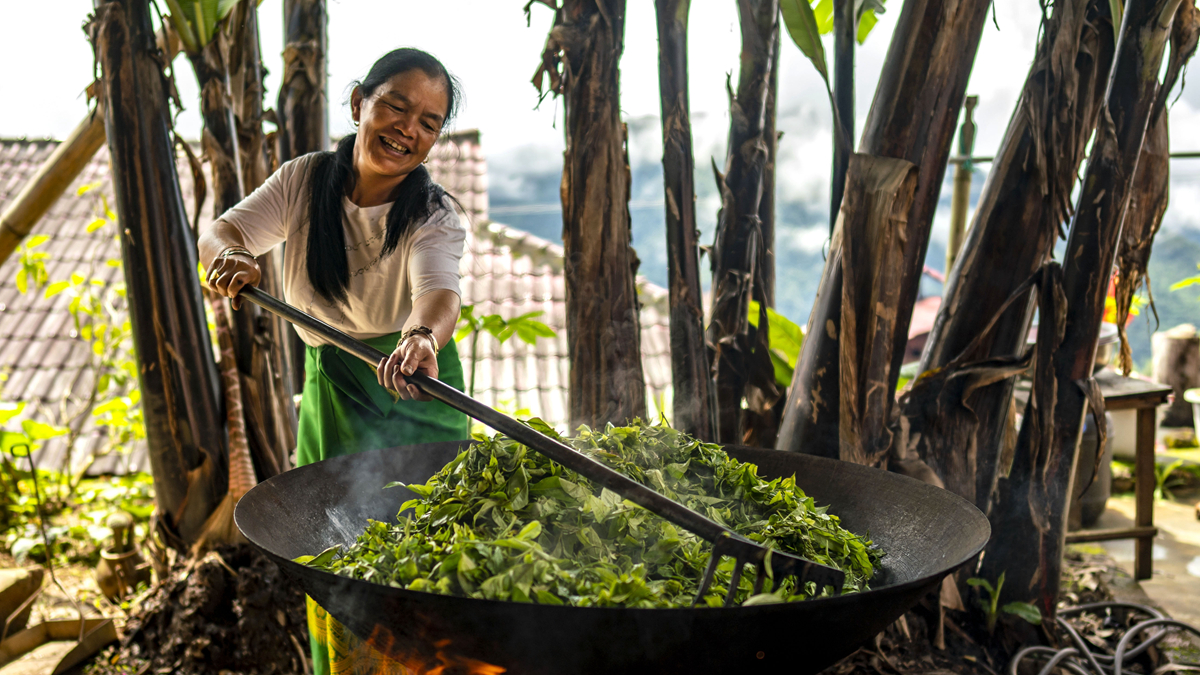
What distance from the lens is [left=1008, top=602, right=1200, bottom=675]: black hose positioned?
1863 millimetres

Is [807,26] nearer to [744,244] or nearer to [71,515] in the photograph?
[744,244]

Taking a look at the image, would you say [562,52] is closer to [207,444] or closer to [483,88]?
[483,88]

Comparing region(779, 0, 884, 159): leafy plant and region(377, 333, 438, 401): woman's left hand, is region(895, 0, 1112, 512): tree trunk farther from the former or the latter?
region(377, 333, 438, 401): woman's left hand

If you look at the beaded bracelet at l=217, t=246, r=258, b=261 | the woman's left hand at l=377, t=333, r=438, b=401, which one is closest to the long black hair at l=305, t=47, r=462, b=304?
the beaded bracelet at l=217, t=246, r=258, b=261

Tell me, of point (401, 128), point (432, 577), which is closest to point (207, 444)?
point (401, 128)

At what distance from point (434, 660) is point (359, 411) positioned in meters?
1.02

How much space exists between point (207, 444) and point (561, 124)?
1548 millimetres

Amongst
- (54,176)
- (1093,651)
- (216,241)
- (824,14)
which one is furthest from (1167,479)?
(54,176)

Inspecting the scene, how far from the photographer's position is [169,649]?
86.6 inches

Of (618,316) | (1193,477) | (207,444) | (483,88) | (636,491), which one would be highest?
(483,88)

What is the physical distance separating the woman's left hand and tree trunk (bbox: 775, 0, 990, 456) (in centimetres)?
114

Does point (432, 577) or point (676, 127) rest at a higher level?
point (676, 127)

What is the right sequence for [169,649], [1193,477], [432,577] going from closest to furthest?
[432,577]
[169,649]
[1193,477]

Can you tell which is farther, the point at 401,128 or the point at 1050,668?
the point at 1050,668
